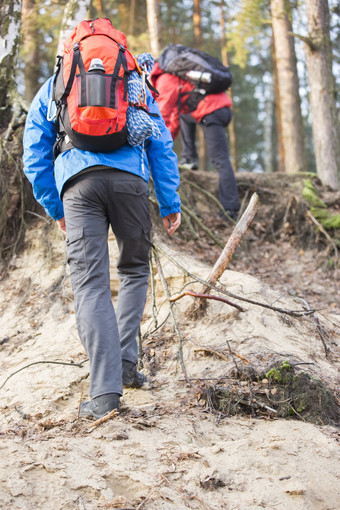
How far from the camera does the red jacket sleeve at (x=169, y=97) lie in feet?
22.3

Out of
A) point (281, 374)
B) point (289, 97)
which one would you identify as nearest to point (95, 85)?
point (281, 374)

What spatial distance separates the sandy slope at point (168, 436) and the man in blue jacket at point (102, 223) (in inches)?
11.7

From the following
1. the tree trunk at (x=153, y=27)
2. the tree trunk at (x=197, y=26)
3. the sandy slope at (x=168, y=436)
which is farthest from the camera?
the tree trunk at (x=197, y=26)

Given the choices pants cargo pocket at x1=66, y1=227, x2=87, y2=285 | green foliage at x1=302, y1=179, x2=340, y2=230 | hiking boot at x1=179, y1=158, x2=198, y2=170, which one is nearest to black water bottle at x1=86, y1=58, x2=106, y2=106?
pants cargo pocket at x1=66, y1=227, x2=87, y2=285

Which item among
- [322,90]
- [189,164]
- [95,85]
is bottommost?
[95,85]

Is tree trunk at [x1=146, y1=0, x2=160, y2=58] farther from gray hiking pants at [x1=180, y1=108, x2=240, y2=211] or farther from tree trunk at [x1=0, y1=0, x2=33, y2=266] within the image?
tree trunk at [x1=0, y1=0, x2=33, y2=266]

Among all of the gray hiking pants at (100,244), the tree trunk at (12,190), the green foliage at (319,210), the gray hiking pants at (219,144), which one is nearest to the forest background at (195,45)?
the tree trunk at (12,190)

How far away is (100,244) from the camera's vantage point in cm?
294

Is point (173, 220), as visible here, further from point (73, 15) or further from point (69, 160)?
point (73, 15)

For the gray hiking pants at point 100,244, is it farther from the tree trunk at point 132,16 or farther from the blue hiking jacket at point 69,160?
the tree trunk at point 132,16

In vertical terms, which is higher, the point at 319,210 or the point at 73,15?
the point at 73,15

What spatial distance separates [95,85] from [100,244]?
3.06 ft

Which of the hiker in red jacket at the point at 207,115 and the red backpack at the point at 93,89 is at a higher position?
the hiker in red jacket at the point at 207,115

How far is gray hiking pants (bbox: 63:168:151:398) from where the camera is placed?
2.81 metres
